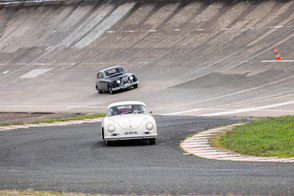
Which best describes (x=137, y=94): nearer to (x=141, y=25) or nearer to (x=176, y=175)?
(x=141, y=25)

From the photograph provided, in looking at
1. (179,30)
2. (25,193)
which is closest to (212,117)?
(25,193)

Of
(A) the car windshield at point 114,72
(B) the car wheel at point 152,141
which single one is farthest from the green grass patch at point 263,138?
(A) the car windshield at point 114,72

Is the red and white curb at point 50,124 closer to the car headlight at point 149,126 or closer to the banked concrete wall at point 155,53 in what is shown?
the banked concrete wall at point 155,53

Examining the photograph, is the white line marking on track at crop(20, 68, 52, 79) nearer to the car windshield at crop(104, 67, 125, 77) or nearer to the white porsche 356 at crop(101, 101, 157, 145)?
the car windshield at crop(104, 67, 125, 77)

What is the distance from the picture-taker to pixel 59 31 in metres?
62.9

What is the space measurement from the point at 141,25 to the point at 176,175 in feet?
148

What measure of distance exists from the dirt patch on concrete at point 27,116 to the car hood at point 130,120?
11.5m

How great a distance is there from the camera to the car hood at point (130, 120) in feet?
58.0

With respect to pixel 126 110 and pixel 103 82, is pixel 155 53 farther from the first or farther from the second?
pixel 126 110

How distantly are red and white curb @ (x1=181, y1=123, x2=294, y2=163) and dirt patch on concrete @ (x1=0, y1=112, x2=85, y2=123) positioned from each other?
11846 millimetres


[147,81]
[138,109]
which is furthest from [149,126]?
[147,81]

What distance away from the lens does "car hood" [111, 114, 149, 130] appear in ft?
58.0

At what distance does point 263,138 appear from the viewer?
56.4ft

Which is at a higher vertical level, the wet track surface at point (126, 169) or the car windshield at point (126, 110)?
the car windshield at point (126, 110)
